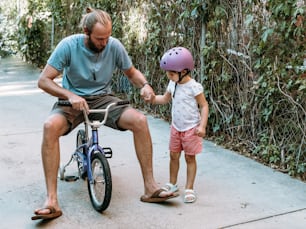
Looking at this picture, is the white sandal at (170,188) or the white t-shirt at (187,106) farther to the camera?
the white sandal at (170,188)

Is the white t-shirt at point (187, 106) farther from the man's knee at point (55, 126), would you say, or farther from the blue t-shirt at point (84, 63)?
the man's knee at point (55, 126)

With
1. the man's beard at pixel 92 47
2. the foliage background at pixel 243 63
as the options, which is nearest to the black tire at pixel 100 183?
the man's beard at pixel 92 47

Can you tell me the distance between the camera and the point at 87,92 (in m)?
3.78

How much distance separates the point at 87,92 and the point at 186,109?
758 mm

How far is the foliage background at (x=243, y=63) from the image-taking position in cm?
416

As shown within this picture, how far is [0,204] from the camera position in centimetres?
366

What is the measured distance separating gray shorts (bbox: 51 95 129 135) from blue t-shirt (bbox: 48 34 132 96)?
0.06 m

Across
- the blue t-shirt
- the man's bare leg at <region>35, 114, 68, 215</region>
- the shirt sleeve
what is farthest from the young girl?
the man's bare leg at <region>35, 114, 68, 215</region>

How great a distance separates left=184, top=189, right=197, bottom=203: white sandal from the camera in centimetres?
365

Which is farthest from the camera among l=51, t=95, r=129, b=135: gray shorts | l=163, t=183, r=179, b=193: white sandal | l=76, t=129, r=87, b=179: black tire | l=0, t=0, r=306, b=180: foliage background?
l=0, t=0, r=306, b=180: foliage background

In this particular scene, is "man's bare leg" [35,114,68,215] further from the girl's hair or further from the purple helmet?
the purple helmet

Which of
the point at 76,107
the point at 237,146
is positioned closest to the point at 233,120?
the point at 237,146

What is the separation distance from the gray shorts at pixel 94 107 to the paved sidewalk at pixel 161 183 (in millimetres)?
570

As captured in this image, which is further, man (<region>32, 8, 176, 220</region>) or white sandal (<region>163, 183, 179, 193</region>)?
white sandal (<region>163, 183, 179, 193</region>)
